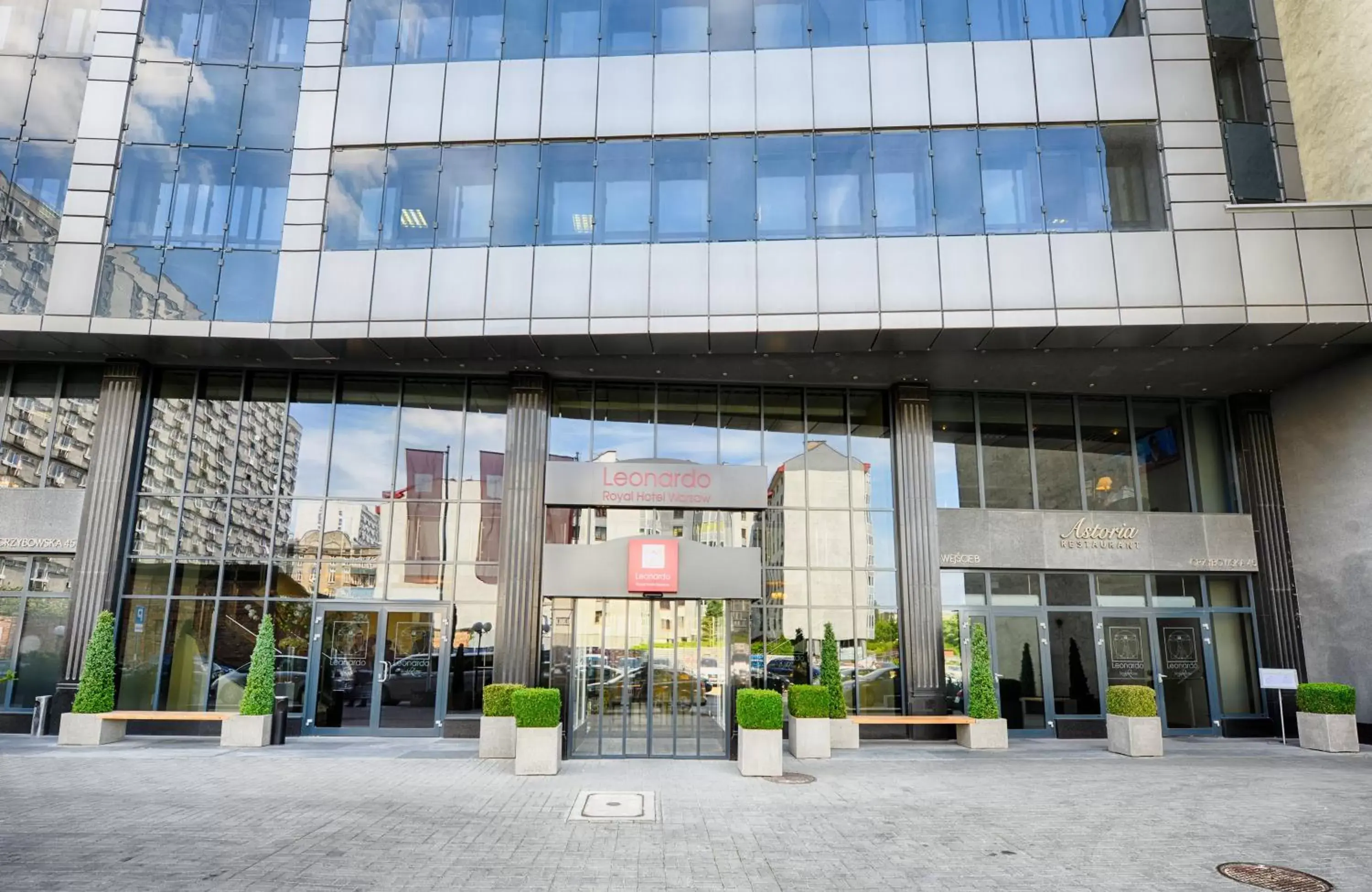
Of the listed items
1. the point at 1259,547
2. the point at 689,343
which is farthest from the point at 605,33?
the point at 1259,547

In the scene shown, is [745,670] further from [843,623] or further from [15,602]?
[15,602]

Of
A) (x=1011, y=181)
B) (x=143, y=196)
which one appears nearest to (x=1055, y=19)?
(x=1011, y=181)

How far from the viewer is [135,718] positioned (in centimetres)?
1499

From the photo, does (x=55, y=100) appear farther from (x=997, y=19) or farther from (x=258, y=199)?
(x=997, y=19)

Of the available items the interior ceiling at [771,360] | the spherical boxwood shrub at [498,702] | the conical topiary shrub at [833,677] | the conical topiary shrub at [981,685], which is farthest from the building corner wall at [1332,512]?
the spherical boxwood shrub at [498,702]

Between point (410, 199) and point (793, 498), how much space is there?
10321 mm

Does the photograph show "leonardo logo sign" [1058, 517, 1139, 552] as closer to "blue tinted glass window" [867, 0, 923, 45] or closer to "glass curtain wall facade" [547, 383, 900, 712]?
"glass curtain wall facade" [547, 383, 900, 712]

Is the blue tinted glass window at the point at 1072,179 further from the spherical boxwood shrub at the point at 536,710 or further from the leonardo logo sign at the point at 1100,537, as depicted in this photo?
the spherical boxwood shrub at the point at 536,710

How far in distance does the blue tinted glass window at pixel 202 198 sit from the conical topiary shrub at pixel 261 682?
8213mm

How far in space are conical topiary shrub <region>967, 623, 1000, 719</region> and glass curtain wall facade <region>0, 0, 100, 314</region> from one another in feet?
64.7

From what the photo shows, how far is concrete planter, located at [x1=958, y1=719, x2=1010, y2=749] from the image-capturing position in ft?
51.0

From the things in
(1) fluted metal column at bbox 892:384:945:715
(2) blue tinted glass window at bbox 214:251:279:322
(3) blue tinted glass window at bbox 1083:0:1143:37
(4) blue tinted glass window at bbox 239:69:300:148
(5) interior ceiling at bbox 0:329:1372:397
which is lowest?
(1) fluted metal column at bbox 892:384:945:715

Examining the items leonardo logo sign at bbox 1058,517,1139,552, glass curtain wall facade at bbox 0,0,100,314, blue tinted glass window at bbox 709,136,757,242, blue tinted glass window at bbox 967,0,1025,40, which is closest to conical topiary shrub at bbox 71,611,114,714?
glass curtain wall facade at bbox 0,0,100,314

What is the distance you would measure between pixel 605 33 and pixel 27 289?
41.8ft
